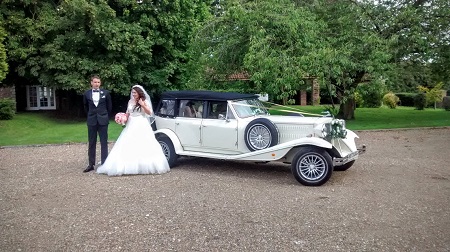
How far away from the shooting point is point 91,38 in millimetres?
20922

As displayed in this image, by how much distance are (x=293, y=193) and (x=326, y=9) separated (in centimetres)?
1444

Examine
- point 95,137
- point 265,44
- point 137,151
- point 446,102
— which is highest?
point 265,44

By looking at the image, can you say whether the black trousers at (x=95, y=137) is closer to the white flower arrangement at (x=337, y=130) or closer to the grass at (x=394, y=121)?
the white flower arrangement at (x=337, y=130)

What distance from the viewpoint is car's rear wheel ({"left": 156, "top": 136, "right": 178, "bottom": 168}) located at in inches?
368

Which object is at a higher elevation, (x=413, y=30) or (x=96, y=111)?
(x=413, y=30)

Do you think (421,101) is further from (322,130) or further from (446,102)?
(322,130)

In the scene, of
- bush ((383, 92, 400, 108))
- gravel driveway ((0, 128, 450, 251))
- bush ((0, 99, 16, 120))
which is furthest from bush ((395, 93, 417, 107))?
bush ((0, 99, 16, 120))

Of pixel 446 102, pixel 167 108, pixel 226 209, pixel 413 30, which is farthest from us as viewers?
pixel 446 102

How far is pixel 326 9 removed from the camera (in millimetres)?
19453

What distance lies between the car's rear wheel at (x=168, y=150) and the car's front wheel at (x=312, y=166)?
9.71 feet

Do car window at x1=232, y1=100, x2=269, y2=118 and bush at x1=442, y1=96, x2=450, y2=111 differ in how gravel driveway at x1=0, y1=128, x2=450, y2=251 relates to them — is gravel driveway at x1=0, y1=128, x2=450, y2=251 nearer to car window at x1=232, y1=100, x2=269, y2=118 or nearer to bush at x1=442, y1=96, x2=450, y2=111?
car window at x1=232, y1=100, x2=269, y2=118

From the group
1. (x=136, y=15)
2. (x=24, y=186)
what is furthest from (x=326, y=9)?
(x=24, y=186)

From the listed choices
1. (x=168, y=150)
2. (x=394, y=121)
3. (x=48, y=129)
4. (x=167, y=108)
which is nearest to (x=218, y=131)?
(x=168, y=150)

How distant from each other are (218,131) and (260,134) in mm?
1013
